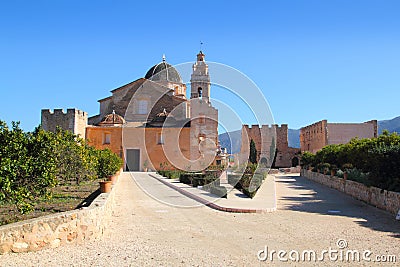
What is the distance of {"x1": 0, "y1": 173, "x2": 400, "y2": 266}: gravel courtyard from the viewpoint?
16.9 feet

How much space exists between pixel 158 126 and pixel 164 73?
7602 millimetres

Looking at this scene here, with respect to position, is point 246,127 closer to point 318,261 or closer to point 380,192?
point 380,192

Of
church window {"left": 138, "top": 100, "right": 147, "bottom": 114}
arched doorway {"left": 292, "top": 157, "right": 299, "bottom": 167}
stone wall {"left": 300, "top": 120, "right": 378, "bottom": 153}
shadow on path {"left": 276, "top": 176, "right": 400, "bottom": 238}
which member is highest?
church window {"left": 138, "top": 100, "right": 147, "bottom": 114}

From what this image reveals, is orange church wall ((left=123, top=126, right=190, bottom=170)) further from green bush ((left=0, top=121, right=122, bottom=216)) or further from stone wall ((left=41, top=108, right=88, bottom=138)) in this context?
green bush ((left=0, top=121, right=122, bottom=216))

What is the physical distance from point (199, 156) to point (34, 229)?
2582 centimetres

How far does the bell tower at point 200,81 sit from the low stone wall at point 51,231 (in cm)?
2743

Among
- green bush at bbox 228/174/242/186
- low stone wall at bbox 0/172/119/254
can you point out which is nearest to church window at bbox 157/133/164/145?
green bush at bbox 228/174/242/186

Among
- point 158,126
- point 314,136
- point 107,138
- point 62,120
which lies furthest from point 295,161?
point 62,120

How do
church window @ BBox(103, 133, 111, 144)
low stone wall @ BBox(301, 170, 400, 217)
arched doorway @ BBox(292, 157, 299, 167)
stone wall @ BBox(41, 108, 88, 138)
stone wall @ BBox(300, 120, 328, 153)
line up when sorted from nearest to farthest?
low stone wall @ BBox(301, 170, 400, 217) → stone wall @ BBox(41, 108, 88, 138) → church window @ BBox(103, 133, 111, 144) → stone wall @ BBox(300, 120, 328, 153) → arched doorway @ BBox(292, 157, 299, 167)

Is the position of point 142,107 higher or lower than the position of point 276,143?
higher

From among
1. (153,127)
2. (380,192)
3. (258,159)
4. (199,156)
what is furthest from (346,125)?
(380,192)

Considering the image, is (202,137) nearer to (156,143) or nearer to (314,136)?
(156,143)

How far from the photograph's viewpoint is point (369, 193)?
38.5 feet

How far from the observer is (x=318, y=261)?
5238 mm
